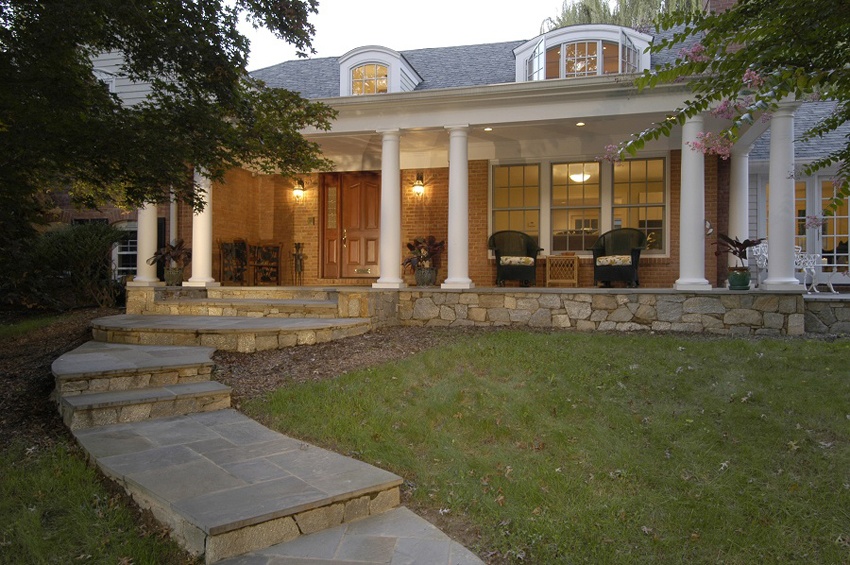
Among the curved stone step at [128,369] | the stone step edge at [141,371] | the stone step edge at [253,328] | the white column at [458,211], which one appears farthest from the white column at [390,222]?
the stone step edge at [141,371]

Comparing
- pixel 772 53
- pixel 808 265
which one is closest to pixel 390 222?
pixel 772 53

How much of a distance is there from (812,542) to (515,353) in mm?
3125

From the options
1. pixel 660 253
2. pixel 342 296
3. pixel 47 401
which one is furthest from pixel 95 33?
pixel 660 253

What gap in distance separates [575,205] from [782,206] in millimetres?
3323

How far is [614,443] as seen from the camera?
3.64 metres

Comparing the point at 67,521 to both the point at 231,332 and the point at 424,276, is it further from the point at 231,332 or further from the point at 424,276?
the point at 424,276

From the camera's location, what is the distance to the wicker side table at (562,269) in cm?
927

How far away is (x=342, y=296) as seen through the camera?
24.2 ft

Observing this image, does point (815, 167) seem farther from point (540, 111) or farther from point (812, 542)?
point (540, 111)

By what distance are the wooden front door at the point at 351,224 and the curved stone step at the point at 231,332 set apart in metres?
4.20

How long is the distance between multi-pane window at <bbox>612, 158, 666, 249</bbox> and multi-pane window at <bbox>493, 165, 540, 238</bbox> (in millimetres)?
1355

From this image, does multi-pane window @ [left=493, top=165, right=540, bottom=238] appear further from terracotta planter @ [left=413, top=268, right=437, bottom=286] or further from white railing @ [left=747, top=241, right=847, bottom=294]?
white railing @ [left=747, top=241, right=847, bottom=294]

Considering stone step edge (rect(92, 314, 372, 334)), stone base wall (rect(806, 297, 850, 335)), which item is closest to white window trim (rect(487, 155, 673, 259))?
stone base wall (rect(806, 297, 850, 335))

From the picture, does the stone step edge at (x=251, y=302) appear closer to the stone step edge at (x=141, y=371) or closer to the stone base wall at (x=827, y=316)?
the stone step edge at (x=141, y=371)
